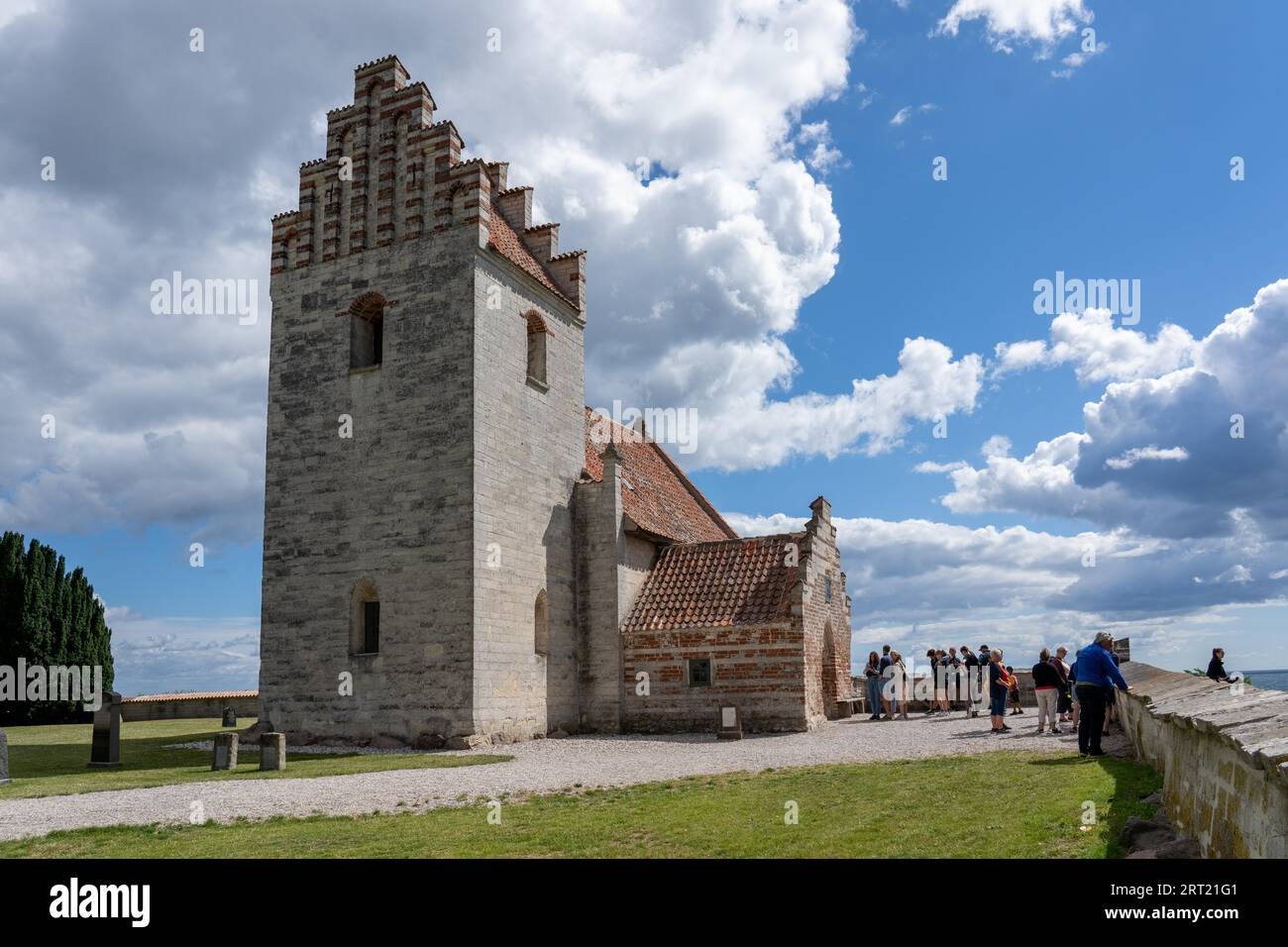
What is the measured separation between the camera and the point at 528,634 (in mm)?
22359

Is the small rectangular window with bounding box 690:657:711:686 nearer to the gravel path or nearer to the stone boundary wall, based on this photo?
the gravel path

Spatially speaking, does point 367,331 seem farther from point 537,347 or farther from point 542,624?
point 542,624

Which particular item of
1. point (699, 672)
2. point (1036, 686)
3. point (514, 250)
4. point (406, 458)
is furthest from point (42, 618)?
point (1036, 686)

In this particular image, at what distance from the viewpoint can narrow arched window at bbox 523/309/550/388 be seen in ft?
80.6

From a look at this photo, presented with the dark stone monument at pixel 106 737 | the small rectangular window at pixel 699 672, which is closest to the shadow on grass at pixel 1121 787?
the small rectangular window at pixel 699 672

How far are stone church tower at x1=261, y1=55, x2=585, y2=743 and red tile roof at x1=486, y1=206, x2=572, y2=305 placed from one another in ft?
0.43

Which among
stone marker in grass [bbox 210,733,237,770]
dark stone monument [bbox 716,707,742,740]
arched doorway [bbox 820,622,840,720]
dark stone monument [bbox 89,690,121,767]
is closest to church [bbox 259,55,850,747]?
arched doorway [bbox 820,622,840,720]

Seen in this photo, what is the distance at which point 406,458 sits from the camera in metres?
21.6

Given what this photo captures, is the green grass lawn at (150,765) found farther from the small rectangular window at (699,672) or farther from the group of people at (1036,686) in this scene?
the group of people at (1036,686)

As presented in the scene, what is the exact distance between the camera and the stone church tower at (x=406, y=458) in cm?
2083

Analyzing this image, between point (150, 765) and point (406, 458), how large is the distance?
790 cm

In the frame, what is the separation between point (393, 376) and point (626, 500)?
24.2ft
